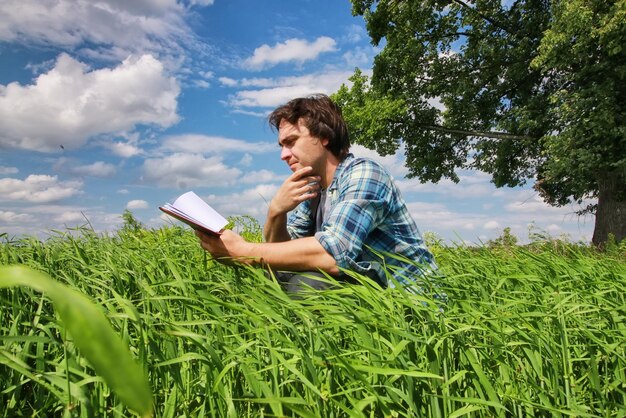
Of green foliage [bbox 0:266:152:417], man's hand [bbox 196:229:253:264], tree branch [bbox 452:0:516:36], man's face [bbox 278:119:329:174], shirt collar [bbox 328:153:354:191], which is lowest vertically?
green foliage [bbox 0:266:152:417]

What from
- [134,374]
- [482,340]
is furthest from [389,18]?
[134,374]

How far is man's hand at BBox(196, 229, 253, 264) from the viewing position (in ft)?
9.69

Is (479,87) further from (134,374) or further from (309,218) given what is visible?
(134,374)

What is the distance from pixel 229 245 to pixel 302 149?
3.06ft

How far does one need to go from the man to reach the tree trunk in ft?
36.7

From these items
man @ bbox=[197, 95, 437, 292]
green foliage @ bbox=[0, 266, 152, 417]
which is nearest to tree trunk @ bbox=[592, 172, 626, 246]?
man @ bbox=[197, 95, 437, 292]

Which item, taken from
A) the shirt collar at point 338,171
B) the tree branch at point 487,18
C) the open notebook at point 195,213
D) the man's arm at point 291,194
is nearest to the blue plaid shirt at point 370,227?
the shirt collar at point 338,171

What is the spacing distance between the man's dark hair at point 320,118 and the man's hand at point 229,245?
1020 mm

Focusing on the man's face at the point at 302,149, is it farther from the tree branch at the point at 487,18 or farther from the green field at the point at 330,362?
the tree branch at the point at 487,18

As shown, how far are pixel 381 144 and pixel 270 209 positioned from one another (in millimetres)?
11418

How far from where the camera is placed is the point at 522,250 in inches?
182

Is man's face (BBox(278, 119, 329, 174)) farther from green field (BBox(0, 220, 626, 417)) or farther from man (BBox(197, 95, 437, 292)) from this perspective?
green field (BBox(0, 220, 626, 417))

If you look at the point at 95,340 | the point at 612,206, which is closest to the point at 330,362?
the point at 95,340

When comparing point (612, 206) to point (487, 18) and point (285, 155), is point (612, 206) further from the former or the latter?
point (285, 155)
